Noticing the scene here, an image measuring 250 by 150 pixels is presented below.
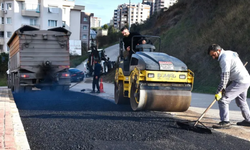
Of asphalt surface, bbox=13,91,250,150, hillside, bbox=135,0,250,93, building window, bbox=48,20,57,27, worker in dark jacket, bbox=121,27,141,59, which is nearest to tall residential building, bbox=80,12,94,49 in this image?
building window, bbox=48,20,57,27

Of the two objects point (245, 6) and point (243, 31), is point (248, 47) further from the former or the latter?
point (245, 6)

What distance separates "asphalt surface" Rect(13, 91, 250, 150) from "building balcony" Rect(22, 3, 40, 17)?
5194cm

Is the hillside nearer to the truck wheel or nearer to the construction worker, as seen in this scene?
the truck wheel

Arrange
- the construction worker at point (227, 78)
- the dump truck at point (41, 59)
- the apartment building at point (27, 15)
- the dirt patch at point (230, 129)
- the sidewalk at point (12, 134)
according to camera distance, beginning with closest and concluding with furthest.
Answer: the sidewalk at point (12, 134)
the dirt patch at point (230, 129)
the construction worker at point (227, 78)
the dump truck at point (41, 59)
the apartment building at point (27, 15)

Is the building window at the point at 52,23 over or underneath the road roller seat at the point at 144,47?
over

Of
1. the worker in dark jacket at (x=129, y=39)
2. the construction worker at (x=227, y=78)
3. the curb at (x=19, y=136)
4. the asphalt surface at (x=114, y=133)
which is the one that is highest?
the worker in dark jacket at (x=129, y=39)

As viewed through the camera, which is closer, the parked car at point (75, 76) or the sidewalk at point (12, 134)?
the sidewalk at point (12, 134)

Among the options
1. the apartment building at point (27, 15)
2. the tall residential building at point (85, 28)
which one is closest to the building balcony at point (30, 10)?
the apartment building at point (27, 15)

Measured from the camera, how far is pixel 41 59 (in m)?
16.3

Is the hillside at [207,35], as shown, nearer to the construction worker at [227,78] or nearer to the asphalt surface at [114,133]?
the asphalt surface at [114,133]

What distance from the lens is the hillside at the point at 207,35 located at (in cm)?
1988

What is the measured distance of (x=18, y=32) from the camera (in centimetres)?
1583

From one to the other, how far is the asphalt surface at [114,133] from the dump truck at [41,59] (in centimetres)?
711

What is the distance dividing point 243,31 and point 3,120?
16145 mm
